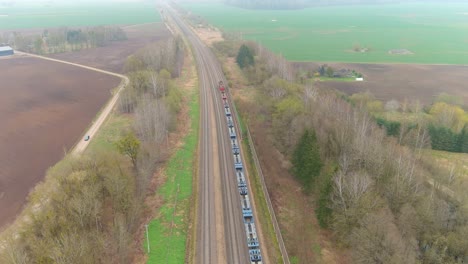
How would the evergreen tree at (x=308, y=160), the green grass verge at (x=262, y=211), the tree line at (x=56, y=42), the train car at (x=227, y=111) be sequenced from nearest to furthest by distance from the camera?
the green grass verge at (x=262, y=211) < the evergreen tree at (x=308, y=160) < the train car at (x=227, y=111) < the tree line at (x=56, y=42)

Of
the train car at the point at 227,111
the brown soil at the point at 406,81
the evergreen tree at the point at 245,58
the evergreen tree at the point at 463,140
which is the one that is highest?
the evergreen tree at the point at 245,58

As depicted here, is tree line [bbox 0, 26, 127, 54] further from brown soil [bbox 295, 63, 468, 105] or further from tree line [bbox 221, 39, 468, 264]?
tree line [bbox 221, 39, 468, 264]

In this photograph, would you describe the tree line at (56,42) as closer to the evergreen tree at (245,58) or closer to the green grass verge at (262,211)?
the evergreen tree at (245,58)

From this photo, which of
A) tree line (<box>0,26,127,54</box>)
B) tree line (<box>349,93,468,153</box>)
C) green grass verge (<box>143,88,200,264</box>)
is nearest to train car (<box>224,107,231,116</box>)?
green grass verge (<box>143,88,200,264</box>)

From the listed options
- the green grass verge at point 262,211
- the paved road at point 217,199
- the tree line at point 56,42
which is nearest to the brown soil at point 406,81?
the paved road at point 217,199

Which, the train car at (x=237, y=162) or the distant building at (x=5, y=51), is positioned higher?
the distant building at (x=5, y=51)

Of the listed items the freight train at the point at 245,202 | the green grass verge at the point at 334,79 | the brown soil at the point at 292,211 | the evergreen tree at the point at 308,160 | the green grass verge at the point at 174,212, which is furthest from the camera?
the green grass verge at the point at 334,79

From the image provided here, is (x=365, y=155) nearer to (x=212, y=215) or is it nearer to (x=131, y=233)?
(x=212, y=215)

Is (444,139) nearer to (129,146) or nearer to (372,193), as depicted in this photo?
(372,193)
